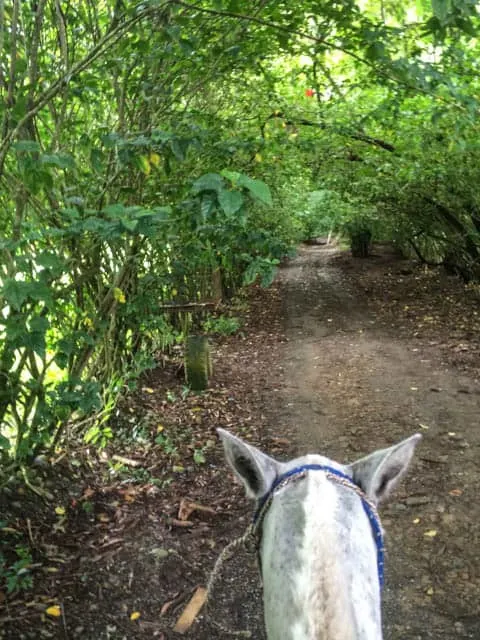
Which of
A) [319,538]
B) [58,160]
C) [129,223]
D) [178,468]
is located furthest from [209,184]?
[178,468]

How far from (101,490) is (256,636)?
188cm

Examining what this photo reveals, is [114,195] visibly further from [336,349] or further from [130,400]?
[336,349]

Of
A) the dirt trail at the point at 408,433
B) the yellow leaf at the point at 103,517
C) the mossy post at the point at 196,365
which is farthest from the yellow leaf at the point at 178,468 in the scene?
the mossy post at the point at 196,365

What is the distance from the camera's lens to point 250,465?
171 centimetres

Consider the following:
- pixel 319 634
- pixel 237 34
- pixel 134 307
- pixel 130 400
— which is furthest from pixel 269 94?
pixel 319 634

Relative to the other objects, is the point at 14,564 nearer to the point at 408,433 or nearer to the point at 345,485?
the point at 345,485

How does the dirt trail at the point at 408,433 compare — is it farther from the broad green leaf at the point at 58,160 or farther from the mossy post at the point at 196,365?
the broad green leaf at the point at 58,160

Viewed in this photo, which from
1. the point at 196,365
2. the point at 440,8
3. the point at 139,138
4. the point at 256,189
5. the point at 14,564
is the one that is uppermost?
the point at 440,8

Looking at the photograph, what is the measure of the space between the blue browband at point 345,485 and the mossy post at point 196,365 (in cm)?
571

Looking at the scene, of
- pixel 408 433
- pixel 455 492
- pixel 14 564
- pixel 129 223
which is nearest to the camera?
pixel 129 223

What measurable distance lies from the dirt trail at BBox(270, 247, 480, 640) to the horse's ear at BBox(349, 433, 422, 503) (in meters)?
2.20

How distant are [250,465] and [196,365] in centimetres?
570

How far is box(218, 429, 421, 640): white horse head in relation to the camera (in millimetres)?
1224

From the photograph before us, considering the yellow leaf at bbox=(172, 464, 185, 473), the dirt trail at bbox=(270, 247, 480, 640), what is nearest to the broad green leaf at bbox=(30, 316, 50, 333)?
the dirt trail at bbox=(270, 247, 480, 640)
